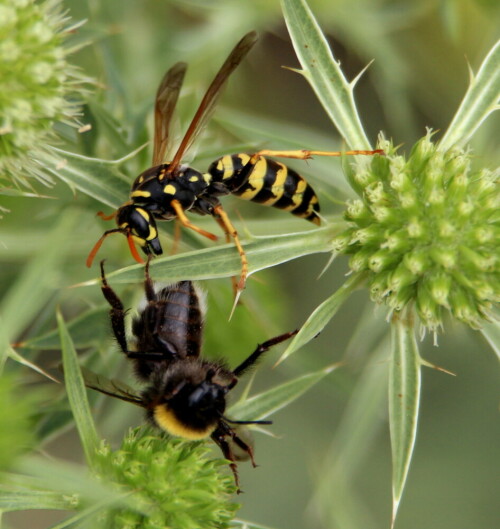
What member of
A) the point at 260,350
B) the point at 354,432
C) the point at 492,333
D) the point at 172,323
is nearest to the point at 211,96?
the point at 172,323

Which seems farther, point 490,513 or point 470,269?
point 490,513

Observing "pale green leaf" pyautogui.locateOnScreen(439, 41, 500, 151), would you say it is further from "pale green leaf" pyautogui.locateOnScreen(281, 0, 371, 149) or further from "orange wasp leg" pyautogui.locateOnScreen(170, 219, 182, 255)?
"orange wasp leg" pyautogui.locateOnScreen(170, 219, 182, 255)

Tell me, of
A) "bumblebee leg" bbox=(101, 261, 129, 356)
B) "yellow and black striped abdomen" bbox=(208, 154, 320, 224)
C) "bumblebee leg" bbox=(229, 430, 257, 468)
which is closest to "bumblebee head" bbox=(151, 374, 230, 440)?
"bumblebee leg" bbox=(229, 430, 257, 468)

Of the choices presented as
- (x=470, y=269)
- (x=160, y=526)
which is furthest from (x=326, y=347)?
(x=160, y=526)

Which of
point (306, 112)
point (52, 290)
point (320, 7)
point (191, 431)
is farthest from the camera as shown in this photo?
point (306, 112)

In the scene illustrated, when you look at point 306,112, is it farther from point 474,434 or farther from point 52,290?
point 52,290

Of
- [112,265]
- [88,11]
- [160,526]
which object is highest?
[88,11]

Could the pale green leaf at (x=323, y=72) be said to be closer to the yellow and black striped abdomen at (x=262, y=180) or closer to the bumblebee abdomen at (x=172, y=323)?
the yellow and black striped abdomen at (x=262, y=180)
